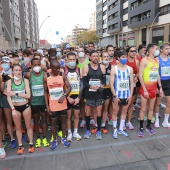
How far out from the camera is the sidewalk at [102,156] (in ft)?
10.9

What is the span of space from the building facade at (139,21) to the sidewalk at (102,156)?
58.0 feet

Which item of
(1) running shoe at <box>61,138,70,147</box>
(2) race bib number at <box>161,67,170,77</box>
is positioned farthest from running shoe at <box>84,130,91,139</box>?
(2) race bib number at <box>161,67,170,77</box>

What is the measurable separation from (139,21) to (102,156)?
119 ft

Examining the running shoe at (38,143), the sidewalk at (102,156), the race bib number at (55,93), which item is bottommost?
the sidewalk at (102,156)

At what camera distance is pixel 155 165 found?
10.7 feet

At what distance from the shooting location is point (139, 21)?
35406 millimetres

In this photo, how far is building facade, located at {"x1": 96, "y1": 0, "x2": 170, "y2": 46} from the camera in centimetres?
2947

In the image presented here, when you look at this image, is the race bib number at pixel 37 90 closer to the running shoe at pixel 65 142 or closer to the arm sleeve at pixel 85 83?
the arm sleeve at pixel 85 83

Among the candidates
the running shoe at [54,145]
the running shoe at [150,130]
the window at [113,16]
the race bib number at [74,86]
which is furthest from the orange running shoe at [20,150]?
the window at [113,16]

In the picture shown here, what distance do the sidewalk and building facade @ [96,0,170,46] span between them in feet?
58.0

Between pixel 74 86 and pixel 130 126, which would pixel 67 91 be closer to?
pixel 74 86

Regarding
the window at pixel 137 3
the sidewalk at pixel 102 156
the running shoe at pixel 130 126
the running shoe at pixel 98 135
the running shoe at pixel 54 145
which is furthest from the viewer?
the window at pixel 137 3

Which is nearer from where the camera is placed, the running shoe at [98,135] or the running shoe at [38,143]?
the running shoe at [38,143]

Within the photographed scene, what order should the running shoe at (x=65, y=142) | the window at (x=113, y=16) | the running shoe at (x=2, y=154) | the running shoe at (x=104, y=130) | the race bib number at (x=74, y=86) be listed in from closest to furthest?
the running shoe at (x=2, y=154) < the running shoe at (x=65, y=142) < the race bib number at (x=74, y=86) < the running shoe at (x=104, y=130) < the window at (x=113, y=16)
